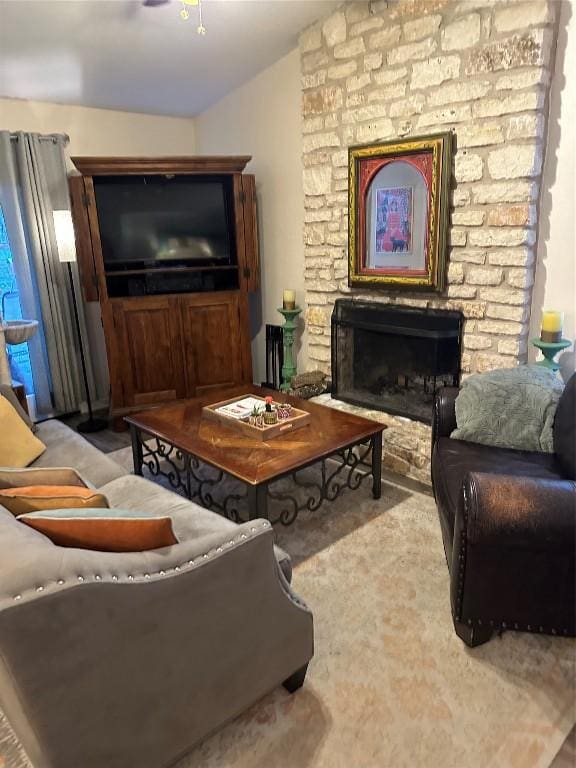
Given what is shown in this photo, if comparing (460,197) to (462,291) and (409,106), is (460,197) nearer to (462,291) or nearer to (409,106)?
(462,291)

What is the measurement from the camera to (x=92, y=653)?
Result: 43.4 inches

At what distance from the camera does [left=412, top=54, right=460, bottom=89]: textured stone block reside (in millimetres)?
2689

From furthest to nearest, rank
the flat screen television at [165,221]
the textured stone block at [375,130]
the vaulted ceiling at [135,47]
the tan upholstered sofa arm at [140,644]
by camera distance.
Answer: the flat screen television at [165,221] → the textured stone block at [375,130] → the vaulted ceiling at [135,47] → the tan upholstered sofa arm at [140,644]

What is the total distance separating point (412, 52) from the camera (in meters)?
2.85

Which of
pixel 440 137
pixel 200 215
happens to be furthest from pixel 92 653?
pixel 200 215

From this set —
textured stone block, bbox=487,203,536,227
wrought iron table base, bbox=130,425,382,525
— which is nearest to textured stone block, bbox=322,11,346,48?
textured stone block, bbox=487,203,536,227

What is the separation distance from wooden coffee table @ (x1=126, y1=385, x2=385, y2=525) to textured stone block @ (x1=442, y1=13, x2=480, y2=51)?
77.3 inches

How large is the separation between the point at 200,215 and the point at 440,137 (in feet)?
6.39

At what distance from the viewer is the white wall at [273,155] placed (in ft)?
12.7

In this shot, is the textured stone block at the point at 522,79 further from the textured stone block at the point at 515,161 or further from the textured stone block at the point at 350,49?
the textured stone block at the point at 350,49

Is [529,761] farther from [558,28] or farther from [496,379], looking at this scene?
[558,28]

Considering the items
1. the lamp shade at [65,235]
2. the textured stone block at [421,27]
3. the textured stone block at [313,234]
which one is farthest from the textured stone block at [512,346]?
the lamp shade at [65,235]

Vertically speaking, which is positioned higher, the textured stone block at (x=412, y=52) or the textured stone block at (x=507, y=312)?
the textured stone block at (x=412, y=52)

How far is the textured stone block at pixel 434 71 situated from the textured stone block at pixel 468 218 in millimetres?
679
